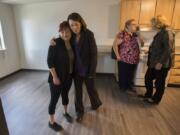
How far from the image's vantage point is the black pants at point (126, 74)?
3.17 m

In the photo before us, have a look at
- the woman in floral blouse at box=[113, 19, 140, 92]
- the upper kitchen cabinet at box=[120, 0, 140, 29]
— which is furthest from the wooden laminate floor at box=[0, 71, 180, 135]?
the upper kitchen cabinet at box=[120, 0, 140, 29]

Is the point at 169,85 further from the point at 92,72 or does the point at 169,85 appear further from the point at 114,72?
the point at 92,72

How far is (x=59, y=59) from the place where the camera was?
1.82 meters

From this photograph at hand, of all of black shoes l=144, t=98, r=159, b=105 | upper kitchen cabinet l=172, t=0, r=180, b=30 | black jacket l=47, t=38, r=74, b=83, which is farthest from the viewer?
upper kitchen cabinet l=172, t=0, r=180, b=30

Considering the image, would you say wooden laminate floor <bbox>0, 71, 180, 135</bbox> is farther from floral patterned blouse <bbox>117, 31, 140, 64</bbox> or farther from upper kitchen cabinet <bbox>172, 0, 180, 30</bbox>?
upper kitchen cabinet <bbox>172, 0, 180, 30</bbox>

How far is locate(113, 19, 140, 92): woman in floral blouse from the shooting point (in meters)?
2.93

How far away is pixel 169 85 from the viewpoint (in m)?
3.64

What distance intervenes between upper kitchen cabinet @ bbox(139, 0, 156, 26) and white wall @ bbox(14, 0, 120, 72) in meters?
0.70

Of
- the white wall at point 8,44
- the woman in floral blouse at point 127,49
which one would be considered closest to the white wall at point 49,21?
the white wall at point 8,44

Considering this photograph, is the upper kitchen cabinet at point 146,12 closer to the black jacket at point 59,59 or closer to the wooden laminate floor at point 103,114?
the wooden laminate floor at point 103,114

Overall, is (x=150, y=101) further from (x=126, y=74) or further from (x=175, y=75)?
(x=175, y=75)

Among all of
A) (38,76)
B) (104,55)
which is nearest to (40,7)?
(38,76)

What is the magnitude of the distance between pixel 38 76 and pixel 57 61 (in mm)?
2781

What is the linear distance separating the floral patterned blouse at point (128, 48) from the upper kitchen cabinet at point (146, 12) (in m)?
0.84
